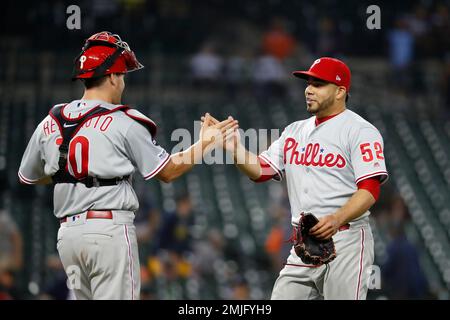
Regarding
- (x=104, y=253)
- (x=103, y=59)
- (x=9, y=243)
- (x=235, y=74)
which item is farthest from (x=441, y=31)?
(x=104, y=253)

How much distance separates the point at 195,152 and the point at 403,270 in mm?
4159

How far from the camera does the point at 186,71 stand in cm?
1317

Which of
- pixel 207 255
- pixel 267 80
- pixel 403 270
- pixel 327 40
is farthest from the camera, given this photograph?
pixel 267 80

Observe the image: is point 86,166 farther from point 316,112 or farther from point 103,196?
point 316,112

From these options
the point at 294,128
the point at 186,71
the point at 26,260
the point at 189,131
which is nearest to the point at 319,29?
the point at 186,71

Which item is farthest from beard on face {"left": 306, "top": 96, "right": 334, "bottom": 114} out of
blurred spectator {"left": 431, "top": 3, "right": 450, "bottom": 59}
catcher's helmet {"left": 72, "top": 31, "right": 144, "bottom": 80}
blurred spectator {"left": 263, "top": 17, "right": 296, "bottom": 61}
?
blurred spectator {"left": 431, "top": 3, "right": 450, "bottom": 59}

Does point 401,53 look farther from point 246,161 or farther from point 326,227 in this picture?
point 326,227

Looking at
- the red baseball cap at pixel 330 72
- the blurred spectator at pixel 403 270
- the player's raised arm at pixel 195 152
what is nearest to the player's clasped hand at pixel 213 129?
the player's raised arm at pixel 195 152

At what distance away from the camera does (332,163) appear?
4.97m

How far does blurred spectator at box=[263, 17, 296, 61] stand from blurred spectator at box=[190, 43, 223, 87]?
3.00 ft

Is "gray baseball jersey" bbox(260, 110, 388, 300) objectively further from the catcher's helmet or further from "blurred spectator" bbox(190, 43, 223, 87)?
"blurred spectator" bbox(190, 43, 223, 87)

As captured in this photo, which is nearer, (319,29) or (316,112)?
(316,112)

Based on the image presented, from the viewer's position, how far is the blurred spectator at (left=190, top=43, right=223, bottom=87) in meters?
12.9

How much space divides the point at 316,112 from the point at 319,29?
817 cm
